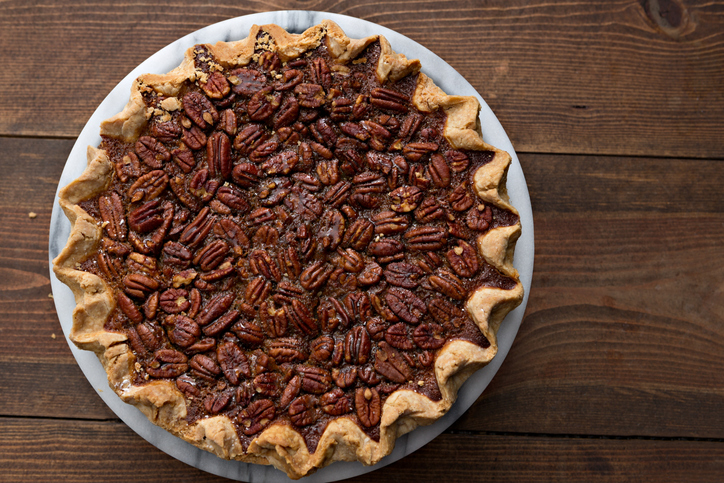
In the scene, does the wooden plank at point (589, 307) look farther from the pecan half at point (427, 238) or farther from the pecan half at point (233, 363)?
the pecan half at point (233, 363)

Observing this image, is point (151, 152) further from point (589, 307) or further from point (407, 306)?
point (589, 307)

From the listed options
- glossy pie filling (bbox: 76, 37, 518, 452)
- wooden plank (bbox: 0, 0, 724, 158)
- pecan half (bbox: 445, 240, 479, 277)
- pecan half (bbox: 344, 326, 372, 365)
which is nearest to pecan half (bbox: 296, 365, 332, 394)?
glossy pie filling (bbox: 76, 37, 518, 452)

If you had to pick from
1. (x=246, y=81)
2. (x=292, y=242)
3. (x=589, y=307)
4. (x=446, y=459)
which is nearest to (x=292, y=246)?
(x=292, y=242)

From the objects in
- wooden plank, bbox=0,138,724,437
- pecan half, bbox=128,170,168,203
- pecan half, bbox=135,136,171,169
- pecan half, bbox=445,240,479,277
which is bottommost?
wooden plank, bbox=0,138,724,437

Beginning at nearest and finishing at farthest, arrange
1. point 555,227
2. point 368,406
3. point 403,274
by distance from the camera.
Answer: point 368,406 < point 403,274 < point 555,227

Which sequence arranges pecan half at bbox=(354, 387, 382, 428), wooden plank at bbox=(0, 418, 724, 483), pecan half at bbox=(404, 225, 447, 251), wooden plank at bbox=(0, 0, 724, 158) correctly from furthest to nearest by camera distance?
wooden plank at bbox=(0, 0, 724, 158) < wooden plank at bbox=(0, 418, 724, 483) < pecan half at bbox=(404, 225, 447, 251) < pecan half at bbox=(354, 387, 382, 428)

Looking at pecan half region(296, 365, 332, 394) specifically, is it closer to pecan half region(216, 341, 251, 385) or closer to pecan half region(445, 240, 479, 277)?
pecan half region(216, 341, 251, 385)

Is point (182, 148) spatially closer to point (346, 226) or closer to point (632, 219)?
point (346, 226)

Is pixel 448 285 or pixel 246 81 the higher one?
pixel 246 81

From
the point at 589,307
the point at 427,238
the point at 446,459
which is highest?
the point at 427,238
